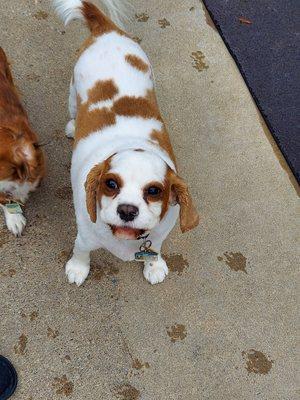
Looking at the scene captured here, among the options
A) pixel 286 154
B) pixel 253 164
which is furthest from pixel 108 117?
pixel 286 154

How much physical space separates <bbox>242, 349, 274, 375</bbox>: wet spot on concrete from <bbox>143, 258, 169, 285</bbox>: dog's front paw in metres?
0.64

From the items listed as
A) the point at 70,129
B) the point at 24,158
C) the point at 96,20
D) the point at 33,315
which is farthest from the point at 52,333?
the point at 96,20

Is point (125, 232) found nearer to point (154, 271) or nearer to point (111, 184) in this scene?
point (111, 184)

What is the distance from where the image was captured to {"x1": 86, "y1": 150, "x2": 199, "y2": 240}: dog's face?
1.90 metres

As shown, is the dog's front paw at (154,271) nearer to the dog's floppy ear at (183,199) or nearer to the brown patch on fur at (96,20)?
the dog's floppy ear at (183,199)

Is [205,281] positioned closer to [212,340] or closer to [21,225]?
[212,340]

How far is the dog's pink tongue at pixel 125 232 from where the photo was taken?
2.02 m

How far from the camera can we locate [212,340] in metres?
2.84

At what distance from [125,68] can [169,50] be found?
1.26m

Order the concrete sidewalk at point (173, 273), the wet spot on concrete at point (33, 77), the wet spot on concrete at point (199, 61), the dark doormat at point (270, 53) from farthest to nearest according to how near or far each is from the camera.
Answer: the wet spot on concrete at point (199, 61) → the dark doormat at point (270, 53) → the wet spot on concrete at point (33, 77) → the concrete sidewalk at point (173, 273)

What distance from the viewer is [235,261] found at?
308cm

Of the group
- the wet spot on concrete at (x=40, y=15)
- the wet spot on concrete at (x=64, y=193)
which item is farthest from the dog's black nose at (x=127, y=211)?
the wet spot on concrete at (x=40, y=15)

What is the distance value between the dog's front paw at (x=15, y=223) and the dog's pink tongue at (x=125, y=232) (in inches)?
39.7

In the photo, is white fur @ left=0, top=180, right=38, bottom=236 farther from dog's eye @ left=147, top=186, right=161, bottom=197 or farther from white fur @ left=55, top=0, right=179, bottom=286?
dog's eye @ left=147, top=186, right=161, bottom=197
